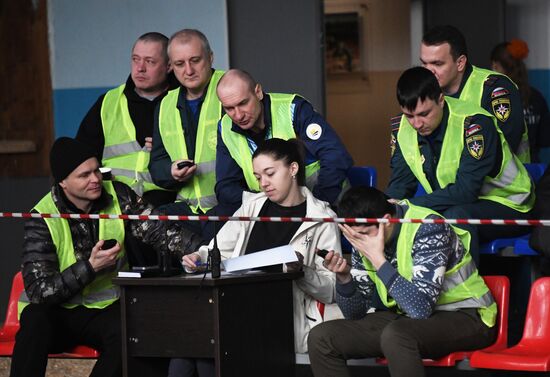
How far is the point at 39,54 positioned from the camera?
25.3ft

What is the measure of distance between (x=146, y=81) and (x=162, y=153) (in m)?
0.44

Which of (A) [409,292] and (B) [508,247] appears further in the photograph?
(B) [508,247]

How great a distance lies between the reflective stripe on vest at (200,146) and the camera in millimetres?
6156

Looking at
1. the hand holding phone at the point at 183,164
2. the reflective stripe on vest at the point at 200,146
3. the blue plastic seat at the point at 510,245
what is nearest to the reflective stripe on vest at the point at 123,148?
the reflective stripe on vest at the point at 200,146

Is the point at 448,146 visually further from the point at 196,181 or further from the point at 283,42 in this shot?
the point at 283,42

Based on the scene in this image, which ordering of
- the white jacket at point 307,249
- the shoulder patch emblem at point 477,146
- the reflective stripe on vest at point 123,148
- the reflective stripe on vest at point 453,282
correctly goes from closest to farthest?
the reflective stripe on vest at point 453,282
the white jacket at point 307,249
the shoulder patch emblem at point 477,146
the reflective stripe on vest at point 123,148

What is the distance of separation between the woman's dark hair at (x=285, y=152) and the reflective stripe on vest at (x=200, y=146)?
26.7 inches

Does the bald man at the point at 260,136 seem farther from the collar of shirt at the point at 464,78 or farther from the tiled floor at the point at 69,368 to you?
the tiled floor at the point at 69,368

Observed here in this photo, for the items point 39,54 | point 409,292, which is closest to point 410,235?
point 409,292

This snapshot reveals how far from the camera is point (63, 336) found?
218 inches

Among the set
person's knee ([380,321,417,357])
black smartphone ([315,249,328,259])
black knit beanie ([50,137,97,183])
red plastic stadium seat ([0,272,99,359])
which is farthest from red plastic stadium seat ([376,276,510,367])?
black knit beanie ([50,137,97,183])

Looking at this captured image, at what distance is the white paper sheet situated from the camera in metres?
4.91

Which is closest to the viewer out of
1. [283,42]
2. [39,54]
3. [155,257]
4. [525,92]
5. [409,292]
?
[409,292]

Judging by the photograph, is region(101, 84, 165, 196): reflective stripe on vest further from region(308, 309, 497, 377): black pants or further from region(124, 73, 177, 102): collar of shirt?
region(308, 309, 497, 377): black pants
